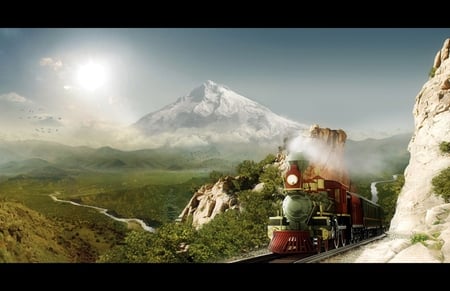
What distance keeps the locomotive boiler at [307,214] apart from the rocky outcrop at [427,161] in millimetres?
1253

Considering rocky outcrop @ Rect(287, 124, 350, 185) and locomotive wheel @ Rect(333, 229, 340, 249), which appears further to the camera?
locomotive wheel @ Rect(333, 229, 340, 249)

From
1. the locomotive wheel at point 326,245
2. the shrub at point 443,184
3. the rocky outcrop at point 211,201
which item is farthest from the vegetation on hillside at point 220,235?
the shrub at point 443,184

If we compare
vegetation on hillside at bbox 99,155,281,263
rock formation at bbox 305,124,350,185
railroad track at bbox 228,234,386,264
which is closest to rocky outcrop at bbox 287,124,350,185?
rock formation at bbox 305,124,350,185

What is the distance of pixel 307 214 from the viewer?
13.5 meters

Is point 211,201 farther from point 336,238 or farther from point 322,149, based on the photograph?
point 336,238

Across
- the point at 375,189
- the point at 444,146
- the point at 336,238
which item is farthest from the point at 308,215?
the point at 444,146

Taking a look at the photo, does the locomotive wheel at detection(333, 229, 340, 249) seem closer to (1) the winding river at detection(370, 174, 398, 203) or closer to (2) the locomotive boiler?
(2) the locomotive boiler

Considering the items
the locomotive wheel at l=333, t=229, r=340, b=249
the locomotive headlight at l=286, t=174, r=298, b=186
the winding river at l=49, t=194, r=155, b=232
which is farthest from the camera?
the winding river at l=49, t=194, r=155, b=232

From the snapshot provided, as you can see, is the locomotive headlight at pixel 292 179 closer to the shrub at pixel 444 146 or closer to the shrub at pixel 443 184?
the shrub at pixel 443 184

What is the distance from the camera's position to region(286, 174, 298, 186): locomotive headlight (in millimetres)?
13800

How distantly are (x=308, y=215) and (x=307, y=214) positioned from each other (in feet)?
0.17

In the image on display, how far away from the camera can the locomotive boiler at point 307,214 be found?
44.0 feet
